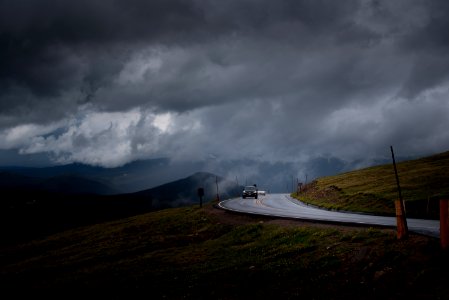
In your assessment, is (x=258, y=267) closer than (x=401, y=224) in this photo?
No

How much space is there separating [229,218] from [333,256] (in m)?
25.1

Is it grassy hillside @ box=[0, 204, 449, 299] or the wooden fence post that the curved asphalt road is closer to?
the wooden fence post

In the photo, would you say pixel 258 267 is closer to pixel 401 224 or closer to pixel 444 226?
pixel 401 224

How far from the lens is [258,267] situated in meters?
18.9

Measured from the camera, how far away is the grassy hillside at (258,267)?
41.9 feet

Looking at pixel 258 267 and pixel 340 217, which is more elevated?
pixel 340 217

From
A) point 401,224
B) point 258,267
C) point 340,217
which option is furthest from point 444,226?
point 340,217

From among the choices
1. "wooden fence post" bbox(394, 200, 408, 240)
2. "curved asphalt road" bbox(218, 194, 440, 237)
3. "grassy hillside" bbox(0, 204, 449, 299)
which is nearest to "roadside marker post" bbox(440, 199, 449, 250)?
"grassy hillside" bbox(0, 204, 449, 299)

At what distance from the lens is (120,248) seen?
35.9 m

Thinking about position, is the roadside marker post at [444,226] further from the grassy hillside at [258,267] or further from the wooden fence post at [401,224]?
the wooden fence post at [401,224]

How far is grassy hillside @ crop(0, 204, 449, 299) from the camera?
503 inches

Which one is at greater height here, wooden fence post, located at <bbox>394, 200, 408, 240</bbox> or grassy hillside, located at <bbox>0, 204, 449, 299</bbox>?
wooden fence post, located at <bbox>394, 200, 408, 240</bbox>

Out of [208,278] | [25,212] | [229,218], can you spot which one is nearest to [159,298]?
[208,278]

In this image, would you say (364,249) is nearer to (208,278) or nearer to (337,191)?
(208,278)
